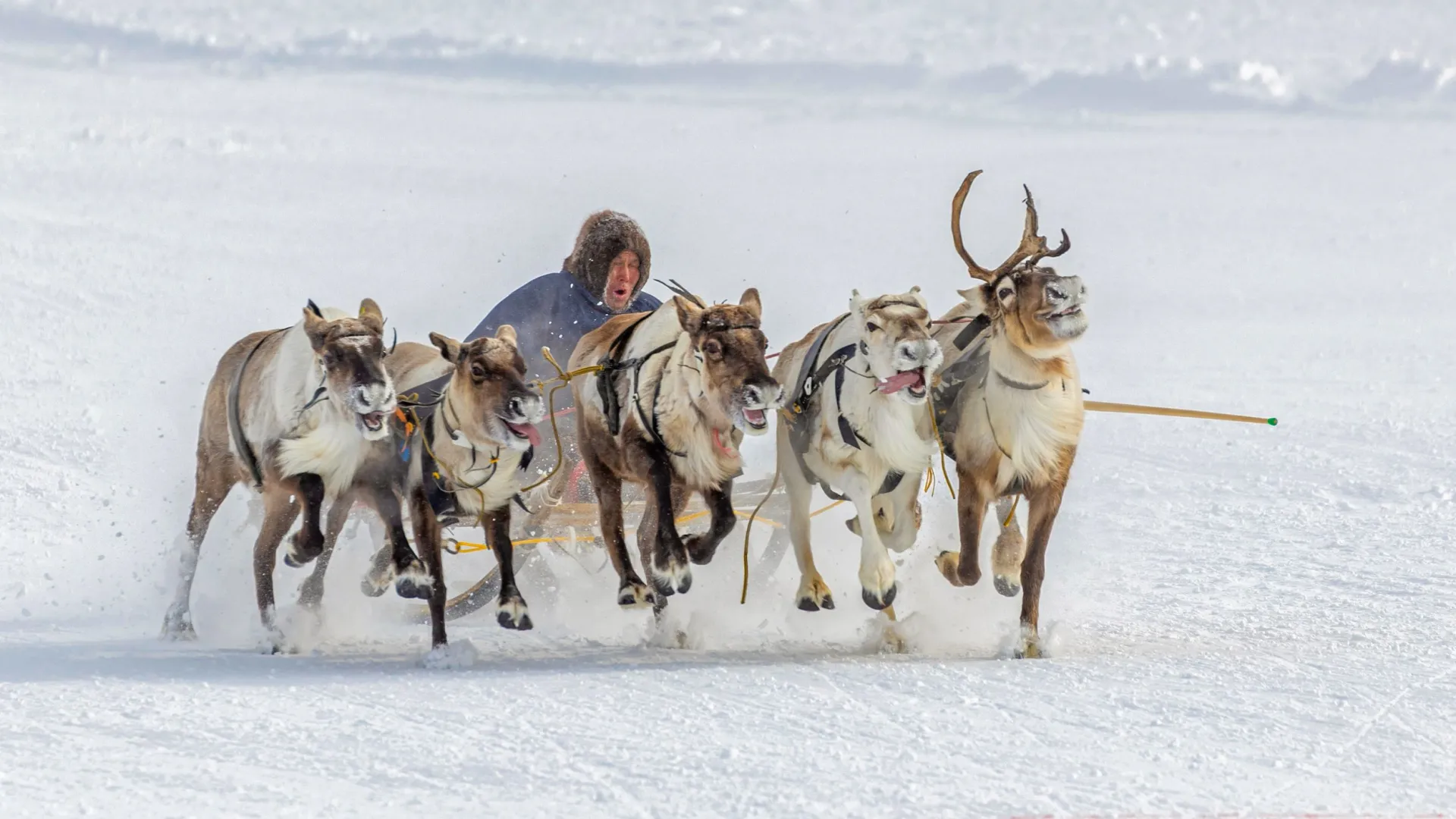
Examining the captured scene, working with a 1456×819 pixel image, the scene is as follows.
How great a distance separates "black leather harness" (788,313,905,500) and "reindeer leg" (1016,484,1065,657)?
540mm

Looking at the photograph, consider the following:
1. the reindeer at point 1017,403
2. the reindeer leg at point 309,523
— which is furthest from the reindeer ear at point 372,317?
the reindeer at point 1017,403

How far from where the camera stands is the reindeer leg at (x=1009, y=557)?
729 cm

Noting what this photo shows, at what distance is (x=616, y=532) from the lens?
7.25 meters

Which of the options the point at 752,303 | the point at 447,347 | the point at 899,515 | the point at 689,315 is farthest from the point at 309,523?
the point at 899,515

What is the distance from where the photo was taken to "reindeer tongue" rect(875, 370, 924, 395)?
21.6ft

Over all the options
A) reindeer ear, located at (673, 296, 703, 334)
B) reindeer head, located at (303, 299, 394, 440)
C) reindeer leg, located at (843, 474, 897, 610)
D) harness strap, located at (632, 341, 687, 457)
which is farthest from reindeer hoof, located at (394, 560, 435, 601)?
reindeer leg, located at (843, 474, 897, 610)

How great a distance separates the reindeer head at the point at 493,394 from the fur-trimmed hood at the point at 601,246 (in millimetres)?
1932

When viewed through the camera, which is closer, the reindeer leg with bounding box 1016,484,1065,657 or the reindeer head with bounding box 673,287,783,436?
the reindeer head with bounding box 673,287,783,436

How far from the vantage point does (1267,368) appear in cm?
1866

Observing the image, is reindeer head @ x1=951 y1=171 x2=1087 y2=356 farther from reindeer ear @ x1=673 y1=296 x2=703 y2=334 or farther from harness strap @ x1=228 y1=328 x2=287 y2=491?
harness strap @ x1=228 y1=328 x2=287 y2=491

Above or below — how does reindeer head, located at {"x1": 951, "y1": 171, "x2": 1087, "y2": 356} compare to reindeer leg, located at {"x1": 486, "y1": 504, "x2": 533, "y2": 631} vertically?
above

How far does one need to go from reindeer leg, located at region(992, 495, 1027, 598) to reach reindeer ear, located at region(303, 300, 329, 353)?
8.97 feet

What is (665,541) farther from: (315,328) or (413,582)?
(315,328)

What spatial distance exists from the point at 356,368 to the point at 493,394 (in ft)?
1.71
